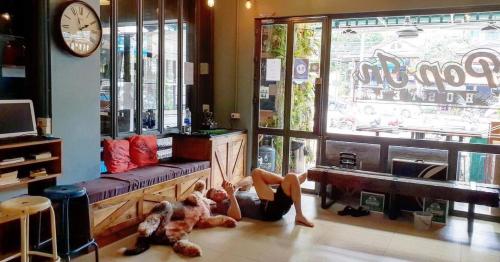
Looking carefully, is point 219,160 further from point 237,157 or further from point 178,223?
point 178,223

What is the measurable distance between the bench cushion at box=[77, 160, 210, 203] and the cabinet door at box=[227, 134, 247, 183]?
2.16 ft

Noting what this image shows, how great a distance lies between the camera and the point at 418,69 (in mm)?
5312

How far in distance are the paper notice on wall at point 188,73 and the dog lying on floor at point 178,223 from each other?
1.98 m

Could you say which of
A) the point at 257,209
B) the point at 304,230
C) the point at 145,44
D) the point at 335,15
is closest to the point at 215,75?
the point at 145,44

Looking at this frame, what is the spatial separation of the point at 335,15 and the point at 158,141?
10.1 feet

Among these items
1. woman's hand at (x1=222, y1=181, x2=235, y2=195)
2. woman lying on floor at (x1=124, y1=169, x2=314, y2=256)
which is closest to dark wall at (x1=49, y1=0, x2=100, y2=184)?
woman lying on floor at (x1=124, y1=169, x2=314, y2=256)

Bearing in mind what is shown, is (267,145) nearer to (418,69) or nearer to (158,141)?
(158,141)

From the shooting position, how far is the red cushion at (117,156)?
4.52 m

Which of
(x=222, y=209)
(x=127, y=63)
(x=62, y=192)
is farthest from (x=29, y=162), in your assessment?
(x=222, y=209)

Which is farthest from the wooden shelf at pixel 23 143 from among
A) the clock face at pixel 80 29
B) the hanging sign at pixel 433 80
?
the hanging sign at pixel 433 80

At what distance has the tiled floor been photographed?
3.69 m

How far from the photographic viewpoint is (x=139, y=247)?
147 inches

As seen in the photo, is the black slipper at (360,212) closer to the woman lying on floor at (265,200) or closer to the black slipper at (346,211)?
the black slipper at (346,211)

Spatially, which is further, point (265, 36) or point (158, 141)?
point (265, 36)
